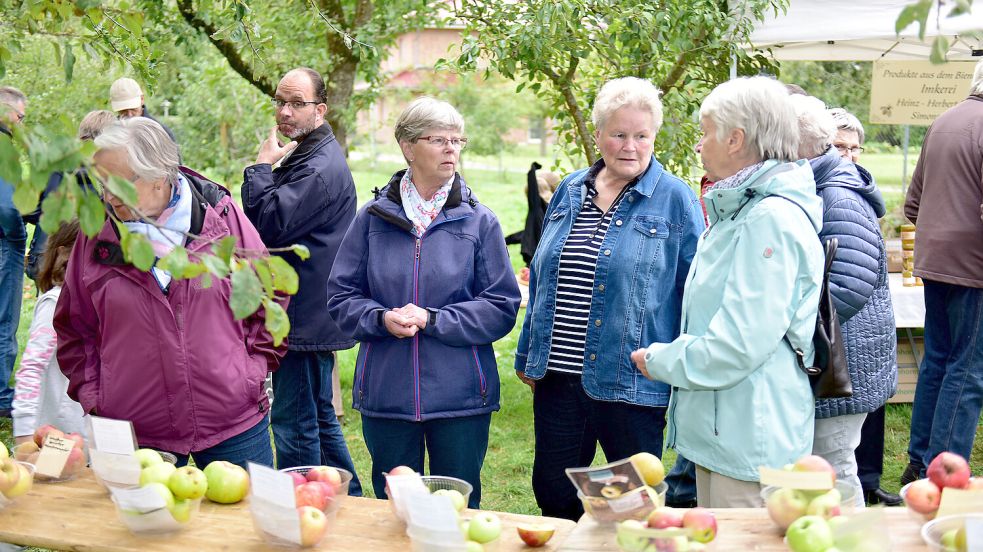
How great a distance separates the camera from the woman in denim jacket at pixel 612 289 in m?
2.92

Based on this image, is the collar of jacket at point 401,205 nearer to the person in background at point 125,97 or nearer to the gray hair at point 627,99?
the gray hair at point 627,99

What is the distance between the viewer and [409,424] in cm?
311

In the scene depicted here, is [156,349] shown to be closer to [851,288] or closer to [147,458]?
[147,458]

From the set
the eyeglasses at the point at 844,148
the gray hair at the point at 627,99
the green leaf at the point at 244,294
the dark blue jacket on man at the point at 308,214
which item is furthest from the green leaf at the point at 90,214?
the eyeglasses at the point at 844,148

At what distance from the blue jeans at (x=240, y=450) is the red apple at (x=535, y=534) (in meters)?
0.98

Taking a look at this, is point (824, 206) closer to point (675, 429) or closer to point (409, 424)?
point (675, 429)

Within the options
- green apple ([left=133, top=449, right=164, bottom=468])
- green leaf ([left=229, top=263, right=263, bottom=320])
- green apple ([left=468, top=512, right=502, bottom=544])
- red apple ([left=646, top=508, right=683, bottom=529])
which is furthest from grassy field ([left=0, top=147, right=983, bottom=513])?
green leaf ([left=229, top=263, right=263, bottom=320])

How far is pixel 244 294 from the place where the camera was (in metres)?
1.67

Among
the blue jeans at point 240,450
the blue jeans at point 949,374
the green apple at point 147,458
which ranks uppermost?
the green apple at point 147,458

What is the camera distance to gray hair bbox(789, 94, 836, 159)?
10.1ft

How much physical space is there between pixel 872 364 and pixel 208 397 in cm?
199

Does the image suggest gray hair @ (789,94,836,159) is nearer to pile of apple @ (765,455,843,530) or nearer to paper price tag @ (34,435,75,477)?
pile of apple @ (765,455,843,530)

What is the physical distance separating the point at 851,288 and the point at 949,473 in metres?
0.72

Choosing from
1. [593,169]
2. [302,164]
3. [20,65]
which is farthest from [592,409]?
[20,65]
